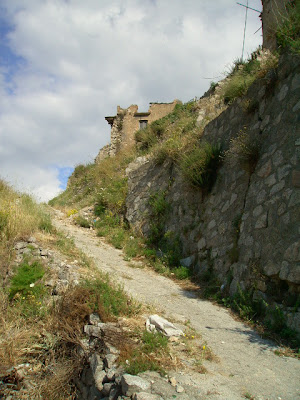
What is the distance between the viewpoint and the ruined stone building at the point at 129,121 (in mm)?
19750

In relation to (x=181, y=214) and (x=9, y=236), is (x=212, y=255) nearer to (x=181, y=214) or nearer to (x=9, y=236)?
(x=181, y=214)

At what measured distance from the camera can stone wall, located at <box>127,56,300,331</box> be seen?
178 inches

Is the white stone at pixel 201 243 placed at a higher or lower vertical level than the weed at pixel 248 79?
lower

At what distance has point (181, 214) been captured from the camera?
26.2 feet

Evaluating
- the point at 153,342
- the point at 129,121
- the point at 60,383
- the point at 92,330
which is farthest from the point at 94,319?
the point at 129,121

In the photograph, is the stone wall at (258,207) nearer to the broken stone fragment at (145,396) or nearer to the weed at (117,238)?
the weed at (117,238)

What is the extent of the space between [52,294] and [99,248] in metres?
3.13

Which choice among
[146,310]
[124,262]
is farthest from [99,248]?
[146,310]

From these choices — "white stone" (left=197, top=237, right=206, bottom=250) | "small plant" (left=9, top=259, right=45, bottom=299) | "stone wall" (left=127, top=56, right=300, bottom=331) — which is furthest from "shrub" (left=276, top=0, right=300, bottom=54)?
"small plant" (left=9, top=259, right=45, bottom=299)

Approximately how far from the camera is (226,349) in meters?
3.72

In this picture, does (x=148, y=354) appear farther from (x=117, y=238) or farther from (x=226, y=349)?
(x=117, y=238)

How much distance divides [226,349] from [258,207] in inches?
95.2

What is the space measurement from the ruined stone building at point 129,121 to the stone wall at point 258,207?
12.1 m

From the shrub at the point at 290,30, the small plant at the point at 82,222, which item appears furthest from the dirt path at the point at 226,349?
the shrub at the point at 290,30
